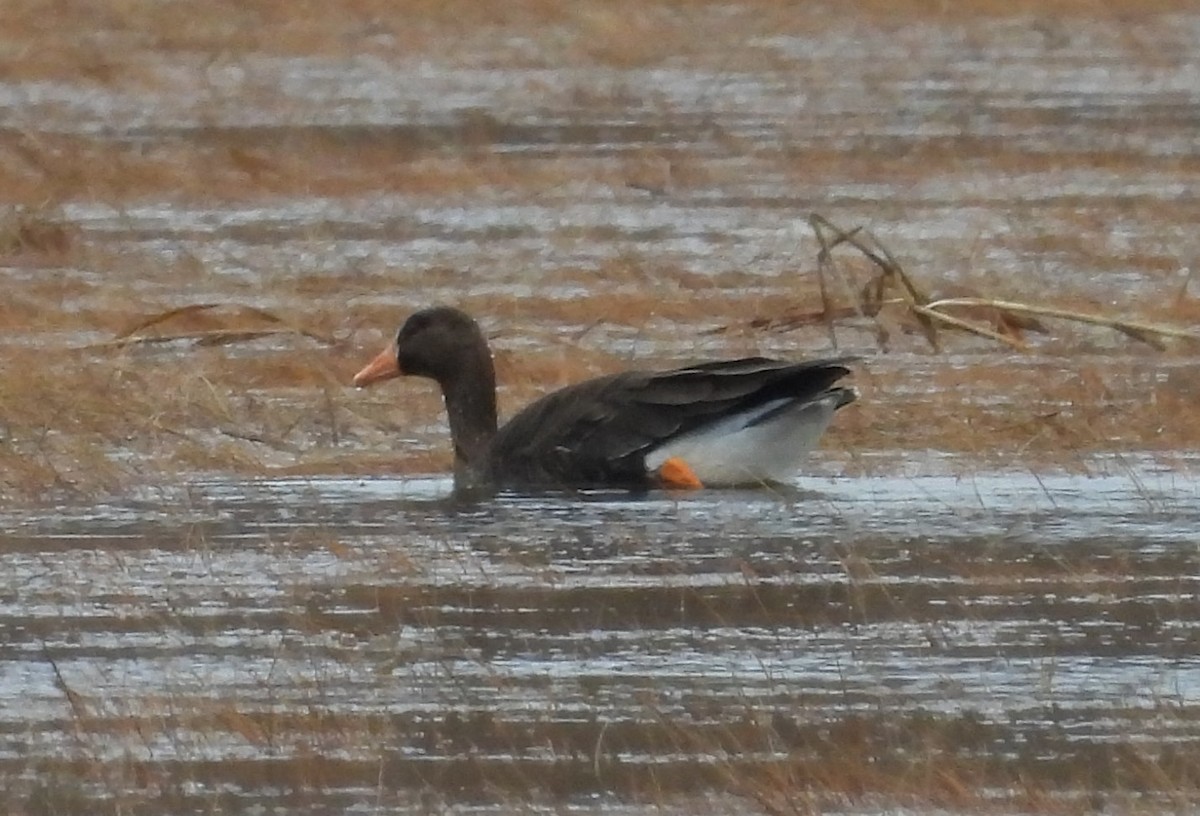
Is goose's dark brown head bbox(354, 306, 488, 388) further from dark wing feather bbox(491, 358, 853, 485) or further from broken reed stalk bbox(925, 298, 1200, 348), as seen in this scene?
broken reed stalk bbox(925, 298, 1200, 348)

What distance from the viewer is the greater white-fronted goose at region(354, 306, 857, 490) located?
9.10 m

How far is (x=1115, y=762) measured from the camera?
5.73 meters

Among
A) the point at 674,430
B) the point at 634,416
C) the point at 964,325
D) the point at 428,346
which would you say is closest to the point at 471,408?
the point at 428,346

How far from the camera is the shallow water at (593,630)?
19.4ft

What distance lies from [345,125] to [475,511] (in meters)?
11.6

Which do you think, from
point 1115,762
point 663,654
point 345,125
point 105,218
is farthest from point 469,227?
point 1115,762

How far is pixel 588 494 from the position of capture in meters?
9.16

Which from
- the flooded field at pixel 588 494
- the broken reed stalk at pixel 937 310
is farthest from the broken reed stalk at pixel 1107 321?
the flooded field at pixel 588 494

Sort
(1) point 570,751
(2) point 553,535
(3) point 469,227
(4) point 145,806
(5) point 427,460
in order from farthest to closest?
(3) point 469,227 → (5) point 427,460 → (2) point 553,535 → (1) point 570,751 → (4) point 145,806

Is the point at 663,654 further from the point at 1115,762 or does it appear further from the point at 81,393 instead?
the point at 81,393

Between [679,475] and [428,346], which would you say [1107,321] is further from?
[679,475]

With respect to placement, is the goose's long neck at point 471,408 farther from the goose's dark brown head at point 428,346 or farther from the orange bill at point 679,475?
the orange bill at point 679,475

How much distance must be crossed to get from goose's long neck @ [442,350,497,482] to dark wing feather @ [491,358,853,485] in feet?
0.75

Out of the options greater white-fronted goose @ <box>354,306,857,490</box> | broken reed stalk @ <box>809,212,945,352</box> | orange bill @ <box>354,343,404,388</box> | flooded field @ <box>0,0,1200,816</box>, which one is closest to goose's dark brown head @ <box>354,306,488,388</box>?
orange bill @ <box>354,343,404,388</box>
